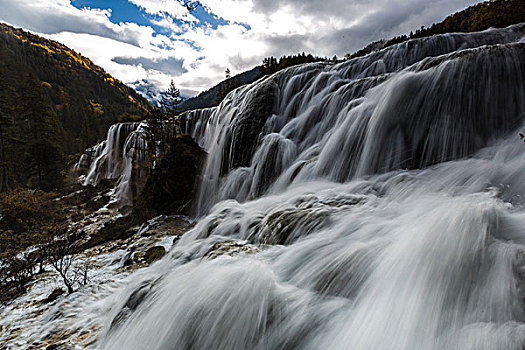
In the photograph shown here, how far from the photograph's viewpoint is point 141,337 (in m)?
2.88

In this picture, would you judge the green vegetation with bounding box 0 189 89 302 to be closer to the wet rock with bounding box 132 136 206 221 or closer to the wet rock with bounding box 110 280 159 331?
the wet rock with bounding box 110 280 159 331

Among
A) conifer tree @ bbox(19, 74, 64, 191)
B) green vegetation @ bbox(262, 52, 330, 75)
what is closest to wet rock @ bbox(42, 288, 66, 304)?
conifer tree @ bbox(19, 74, 64, 191)

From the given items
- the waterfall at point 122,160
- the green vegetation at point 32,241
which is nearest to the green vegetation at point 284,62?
the waterfall at point 122,160

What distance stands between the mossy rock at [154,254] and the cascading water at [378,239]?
1.10 meters

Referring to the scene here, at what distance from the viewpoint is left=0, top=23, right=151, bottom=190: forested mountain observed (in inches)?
893

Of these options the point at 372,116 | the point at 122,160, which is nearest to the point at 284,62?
the point at 122,160

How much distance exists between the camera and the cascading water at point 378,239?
6.68 feet

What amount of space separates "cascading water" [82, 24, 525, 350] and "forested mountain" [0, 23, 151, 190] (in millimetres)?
25297

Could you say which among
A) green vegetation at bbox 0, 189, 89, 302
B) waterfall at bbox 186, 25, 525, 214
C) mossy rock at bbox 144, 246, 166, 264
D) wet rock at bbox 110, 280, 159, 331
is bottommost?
green vegetation at bbox 0, 189, 89, 302

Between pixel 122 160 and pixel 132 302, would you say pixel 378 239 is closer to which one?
pixel 132 302

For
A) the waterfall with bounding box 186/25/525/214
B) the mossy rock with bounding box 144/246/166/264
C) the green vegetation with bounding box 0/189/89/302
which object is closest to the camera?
the waterfall with bounding box 186/25/525/214

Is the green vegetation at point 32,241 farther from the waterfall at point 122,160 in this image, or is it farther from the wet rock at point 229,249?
the waterfall at point 122,160

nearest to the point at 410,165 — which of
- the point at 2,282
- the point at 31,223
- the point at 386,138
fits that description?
the point at 386,138

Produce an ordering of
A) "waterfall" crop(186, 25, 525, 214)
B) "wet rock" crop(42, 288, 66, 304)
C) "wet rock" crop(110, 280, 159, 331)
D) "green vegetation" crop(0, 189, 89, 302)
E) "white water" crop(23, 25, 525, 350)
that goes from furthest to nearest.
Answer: "green vegetation" crop(0, 189, 89, 302)
"wet rock" crop(42, 288, 66, 304)
"waterfall" crop(186, 25, 525, 214)
"wet rock" crop(110, 280, 159, 331)
"white water" crop(23, 25, 525, 350)
